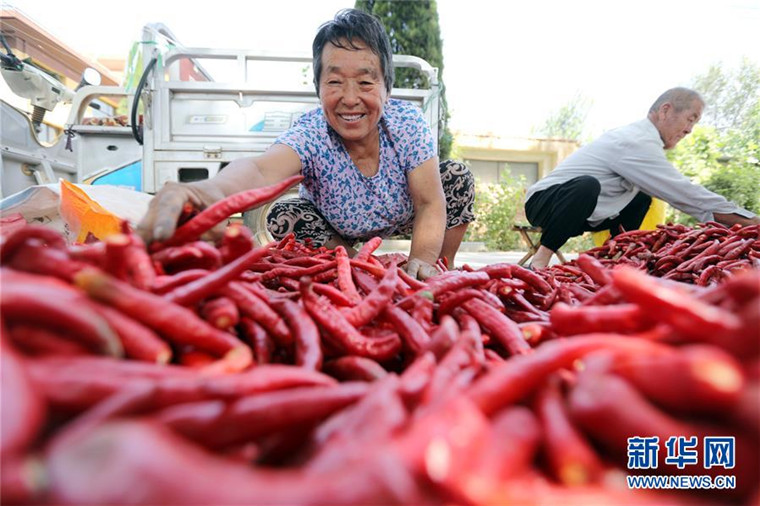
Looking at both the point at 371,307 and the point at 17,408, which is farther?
the point at 371,307

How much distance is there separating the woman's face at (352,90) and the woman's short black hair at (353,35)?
0.04 m

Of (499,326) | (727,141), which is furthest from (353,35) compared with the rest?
(727,141)

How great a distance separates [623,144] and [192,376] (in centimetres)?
611

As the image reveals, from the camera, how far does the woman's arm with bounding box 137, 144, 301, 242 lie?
1428mm

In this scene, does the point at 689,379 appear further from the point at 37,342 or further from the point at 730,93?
the point at 730,93

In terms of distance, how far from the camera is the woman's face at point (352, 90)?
3.14 metres

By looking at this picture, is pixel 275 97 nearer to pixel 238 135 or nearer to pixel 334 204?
pixel 238 135

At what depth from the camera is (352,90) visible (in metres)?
3.21

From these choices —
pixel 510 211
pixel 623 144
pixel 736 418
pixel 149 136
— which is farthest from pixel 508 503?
pixel 510 211

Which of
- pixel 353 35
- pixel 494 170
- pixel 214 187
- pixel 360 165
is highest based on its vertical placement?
pixel 353 35

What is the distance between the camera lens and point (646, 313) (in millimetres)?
1042

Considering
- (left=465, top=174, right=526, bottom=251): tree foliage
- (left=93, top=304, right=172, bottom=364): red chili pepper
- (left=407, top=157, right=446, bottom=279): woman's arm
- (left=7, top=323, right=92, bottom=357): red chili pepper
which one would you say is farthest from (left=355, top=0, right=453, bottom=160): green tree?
(left=7, top=323, right=92, bottom=357): red chili pepper

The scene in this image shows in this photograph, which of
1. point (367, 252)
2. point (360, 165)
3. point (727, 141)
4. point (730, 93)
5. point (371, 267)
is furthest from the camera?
point (730, 93)

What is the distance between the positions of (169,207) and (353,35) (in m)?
2.10
